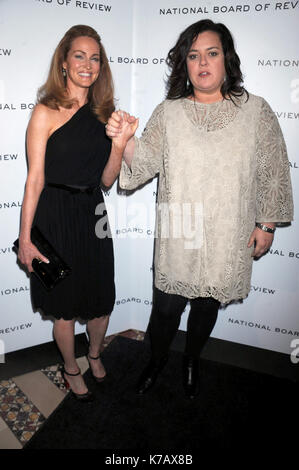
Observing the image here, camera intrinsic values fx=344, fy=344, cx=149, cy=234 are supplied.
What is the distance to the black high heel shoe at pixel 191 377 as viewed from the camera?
2.08 meters

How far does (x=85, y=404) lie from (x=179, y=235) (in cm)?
114

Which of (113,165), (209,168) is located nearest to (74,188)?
(113,165)

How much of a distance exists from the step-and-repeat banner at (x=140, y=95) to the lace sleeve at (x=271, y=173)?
0.37 metres

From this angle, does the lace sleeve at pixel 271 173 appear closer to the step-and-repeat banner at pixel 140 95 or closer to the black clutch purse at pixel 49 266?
the step-and-repeat banner at pixel 140 95

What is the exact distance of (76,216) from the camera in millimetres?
1719

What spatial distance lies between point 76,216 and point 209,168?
0.69 metres

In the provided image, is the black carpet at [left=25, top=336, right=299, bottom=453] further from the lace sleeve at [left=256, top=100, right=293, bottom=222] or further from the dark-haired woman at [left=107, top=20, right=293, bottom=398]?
the lace sleeve at [left=256, top=100, right=293, bottom=222]

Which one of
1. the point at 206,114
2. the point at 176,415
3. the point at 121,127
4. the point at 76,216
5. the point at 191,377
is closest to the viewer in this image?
the point at 121,127

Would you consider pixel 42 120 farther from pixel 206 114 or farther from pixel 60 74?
pixel 206 114

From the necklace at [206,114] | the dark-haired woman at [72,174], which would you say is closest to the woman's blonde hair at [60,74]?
the dark-haired woman at [72,174]

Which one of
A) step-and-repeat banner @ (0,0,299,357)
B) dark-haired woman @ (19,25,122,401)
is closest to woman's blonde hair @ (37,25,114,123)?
dark-haired woman @ (19,25,122,401)

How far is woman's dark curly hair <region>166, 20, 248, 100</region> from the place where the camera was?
1.57 meters

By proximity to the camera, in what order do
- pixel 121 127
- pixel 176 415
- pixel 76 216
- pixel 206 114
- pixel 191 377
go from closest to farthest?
1. pixel 121 127
2. pixel 206 114
3. pixel 76 216
4. pixel 176 415
5. pixel 191 377
